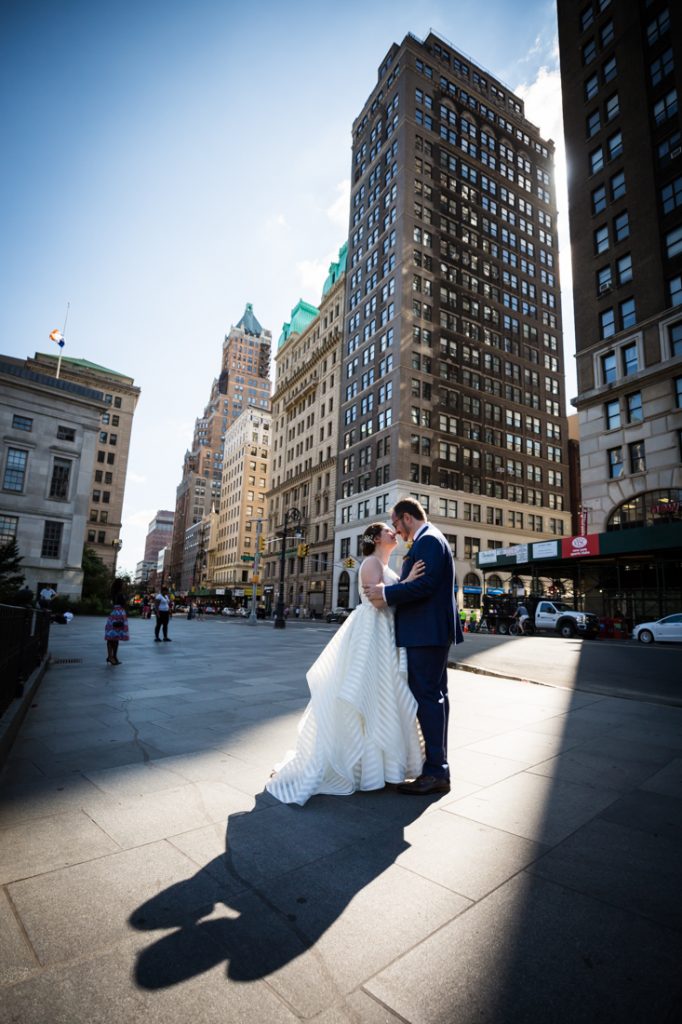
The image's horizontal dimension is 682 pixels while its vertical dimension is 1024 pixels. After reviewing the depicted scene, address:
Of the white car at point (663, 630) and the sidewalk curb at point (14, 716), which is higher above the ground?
the white car at point (663, 630)

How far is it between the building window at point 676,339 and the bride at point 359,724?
34.2m

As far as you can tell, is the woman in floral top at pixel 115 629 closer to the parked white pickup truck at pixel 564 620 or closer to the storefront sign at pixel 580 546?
the parked white pickup truck at pixel 564 620

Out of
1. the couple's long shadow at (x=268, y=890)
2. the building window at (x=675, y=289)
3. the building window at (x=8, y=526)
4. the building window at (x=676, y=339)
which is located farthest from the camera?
the building window at (x=8, y=526)

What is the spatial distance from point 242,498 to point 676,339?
8728 cm

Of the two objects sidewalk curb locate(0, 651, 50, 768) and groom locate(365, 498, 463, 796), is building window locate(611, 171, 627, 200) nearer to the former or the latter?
groom locate(365, 498, 463, 796)

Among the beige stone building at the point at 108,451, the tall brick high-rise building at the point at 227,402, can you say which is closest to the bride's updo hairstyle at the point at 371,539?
the beige stone building at the point at 108,451

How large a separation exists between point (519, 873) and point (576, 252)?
145 ft

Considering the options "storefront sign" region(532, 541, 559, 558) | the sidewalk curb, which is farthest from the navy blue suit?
"storefront sign" region(532, 541, 559, 558)

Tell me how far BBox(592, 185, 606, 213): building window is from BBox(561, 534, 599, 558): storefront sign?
2483cm

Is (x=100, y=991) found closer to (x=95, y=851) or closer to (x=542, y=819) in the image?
(x=95, y=851)

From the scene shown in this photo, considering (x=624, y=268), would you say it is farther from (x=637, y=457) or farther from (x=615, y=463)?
(x=615, y=463)

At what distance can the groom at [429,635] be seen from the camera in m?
3.85

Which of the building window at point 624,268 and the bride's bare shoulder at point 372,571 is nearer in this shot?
the bride's bare shoulder at point 372,571

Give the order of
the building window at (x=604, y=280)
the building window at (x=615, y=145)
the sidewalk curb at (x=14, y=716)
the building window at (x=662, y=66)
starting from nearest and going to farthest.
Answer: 1. the sidewalk curb at (x=14, y=716)
2. the building window at (x=662, y=66)
3. the building window at (x=604, y=280)
4. the building window at (x=615, y=145)
